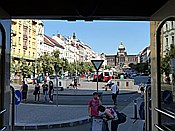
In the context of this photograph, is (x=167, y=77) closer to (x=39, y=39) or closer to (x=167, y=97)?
(x=167, y=97)

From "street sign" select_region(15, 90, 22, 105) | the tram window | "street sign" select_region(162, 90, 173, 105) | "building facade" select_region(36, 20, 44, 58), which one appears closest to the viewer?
the tram window

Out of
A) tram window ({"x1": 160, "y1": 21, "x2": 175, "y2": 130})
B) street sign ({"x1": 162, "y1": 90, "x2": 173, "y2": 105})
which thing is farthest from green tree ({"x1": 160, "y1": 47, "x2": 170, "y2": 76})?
street sign ({"x1": 162, "y1": 90, "x2": 173, "y2": 105})

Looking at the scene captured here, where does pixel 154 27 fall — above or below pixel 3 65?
above

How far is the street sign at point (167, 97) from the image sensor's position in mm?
4002

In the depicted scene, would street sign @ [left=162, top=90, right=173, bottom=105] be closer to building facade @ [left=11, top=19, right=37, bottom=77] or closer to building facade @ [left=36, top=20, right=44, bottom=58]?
building facade @ [left=11, top=19, right=37, bottom=77]

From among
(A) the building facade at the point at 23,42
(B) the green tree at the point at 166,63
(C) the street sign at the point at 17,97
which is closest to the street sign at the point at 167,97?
(B) the green tree at the point at 166,63

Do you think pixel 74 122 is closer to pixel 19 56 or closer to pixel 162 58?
pixel 162 58

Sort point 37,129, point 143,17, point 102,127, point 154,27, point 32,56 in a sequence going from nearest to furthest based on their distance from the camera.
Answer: point 154,27, point 143,17, point 102,127, point 37,129, point 32,56

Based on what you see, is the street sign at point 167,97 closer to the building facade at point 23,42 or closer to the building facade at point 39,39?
the building facade at point 23,42

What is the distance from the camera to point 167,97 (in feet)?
13.7

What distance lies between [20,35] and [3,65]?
70433 millimetres

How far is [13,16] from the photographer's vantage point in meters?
5.09

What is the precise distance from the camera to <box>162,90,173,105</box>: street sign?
400cm

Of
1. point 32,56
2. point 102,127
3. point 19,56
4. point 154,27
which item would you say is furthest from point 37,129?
point 32,56
